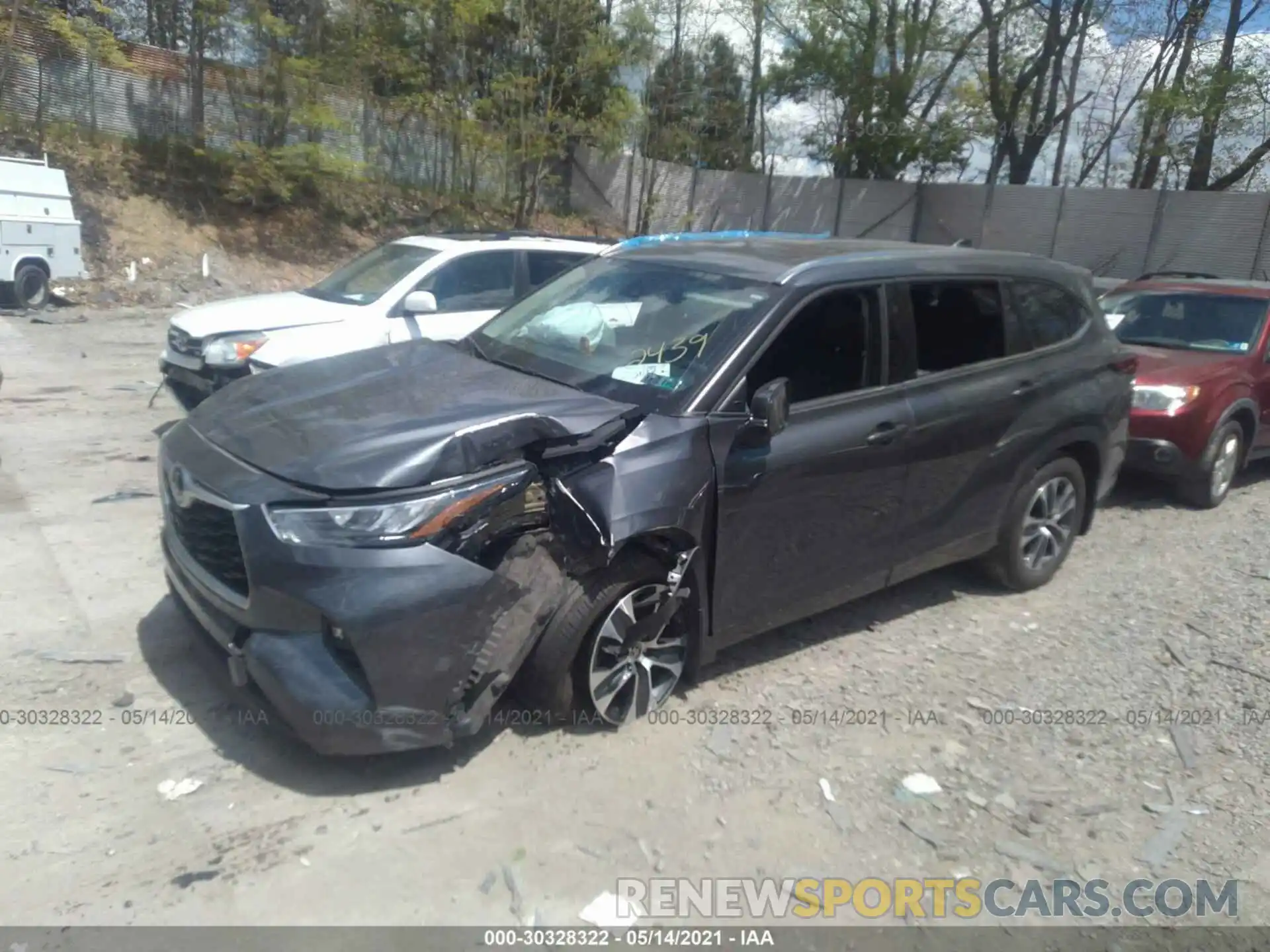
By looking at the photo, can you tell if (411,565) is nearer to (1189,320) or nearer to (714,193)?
(1189,320)

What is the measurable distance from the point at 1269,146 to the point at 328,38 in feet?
64.2

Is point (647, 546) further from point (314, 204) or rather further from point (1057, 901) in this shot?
point (314, 204)

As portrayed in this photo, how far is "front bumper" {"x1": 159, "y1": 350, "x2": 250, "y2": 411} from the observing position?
716 cm

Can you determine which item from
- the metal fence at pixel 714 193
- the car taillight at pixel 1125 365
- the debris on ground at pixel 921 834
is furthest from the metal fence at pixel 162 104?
the debris on ground at pixel 921 834

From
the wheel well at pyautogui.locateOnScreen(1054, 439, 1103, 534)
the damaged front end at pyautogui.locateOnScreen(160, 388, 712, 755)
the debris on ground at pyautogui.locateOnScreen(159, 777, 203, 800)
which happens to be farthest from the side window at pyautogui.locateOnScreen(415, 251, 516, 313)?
the debris on ground at pyautogui.locateOnScreen(159, 777, 203, 800)

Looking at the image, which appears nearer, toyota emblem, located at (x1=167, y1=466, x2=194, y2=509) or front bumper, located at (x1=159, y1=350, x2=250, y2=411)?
toyota emblem, located at (x1=167, y1=466, x2=194, y2=509)

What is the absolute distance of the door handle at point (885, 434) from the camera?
4480 millimetres

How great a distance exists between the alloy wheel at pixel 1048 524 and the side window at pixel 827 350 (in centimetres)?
150

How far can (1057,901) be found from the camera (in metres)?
3.29

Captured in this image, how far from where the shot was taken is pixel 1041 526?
220 inches

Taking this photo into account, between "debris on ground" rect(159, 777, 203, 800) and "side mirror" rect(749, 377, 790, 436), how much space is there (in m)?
2.39

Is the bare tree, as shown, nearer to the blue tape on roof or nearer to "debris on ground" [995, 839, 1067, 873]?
the blue tape on roof

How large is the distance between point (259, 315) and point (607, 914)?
5842 millimetres

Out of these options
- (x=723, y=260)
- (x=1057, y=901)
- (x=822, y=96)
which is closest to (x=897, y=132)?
(x=822, y=96)
